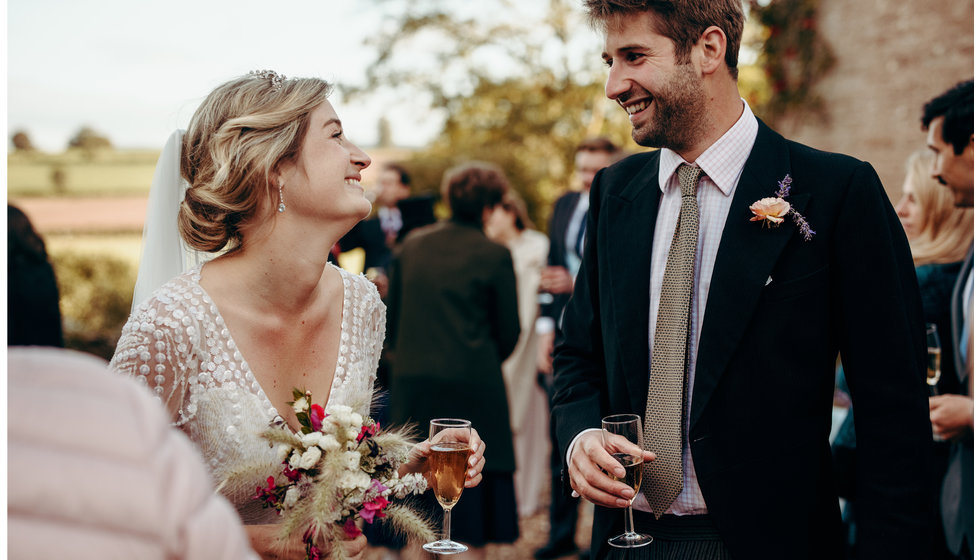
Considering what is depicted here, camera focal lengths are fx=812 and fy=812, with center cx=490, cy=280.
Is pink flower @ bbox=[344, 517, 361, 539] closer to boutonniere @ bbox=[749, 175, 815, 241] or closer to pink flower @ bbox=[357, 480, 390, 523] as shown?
pink flower @ bbox=[357, 480, 390, 523]

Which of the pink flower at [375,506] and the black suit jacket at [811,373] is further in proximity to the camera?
the black suit jacket at [811,373]

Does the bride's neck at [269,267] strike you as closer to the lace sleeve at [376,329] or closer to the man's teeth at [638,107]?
the lace sleeve at [376,329]

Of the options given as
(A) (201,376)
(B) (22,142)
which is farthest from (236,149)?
(B) (22,142)

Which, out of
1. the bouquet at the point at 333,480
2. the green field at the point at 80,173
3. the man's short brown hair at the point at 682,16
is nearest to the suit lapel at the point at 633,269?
the man's short brown hair at the point at 682,16

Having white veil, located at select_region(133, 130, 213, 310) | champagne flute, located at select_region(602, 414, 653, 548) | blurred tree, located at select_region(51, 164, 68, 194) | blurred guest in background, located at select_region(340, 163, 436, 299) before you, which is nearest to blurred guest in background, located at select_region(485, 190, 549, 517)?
blurred guest in background, located at select_region(340, 163, 436, 299)

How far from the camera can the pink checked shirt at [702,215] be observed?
6.75 ft

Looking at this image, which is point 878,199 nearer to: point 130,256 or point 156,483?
point 156,483

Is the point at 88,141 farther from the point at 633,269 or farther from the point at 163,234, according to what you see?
the point at 633,269

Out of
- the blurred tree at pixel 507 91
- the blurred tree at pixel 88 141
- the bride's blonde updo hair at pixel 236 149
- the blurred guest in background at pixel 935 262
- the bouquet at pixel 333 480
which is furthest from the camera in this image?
the blurred tree at pixel 507 91

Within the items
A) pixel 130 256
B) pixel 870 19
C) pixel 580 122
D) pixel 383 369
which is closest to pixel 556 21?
pixel 580 122

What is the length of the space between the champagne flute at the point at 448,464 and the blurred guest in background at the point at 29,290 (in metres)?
Answer: 3.21

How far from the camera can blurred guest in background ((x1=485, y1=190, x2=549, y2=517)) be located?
23.0ft

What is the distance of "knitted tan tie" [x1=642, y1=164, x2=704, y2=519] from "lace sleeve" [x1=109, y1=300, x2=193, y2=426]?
4.09 ft

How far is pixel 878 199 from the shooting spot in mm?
1967
